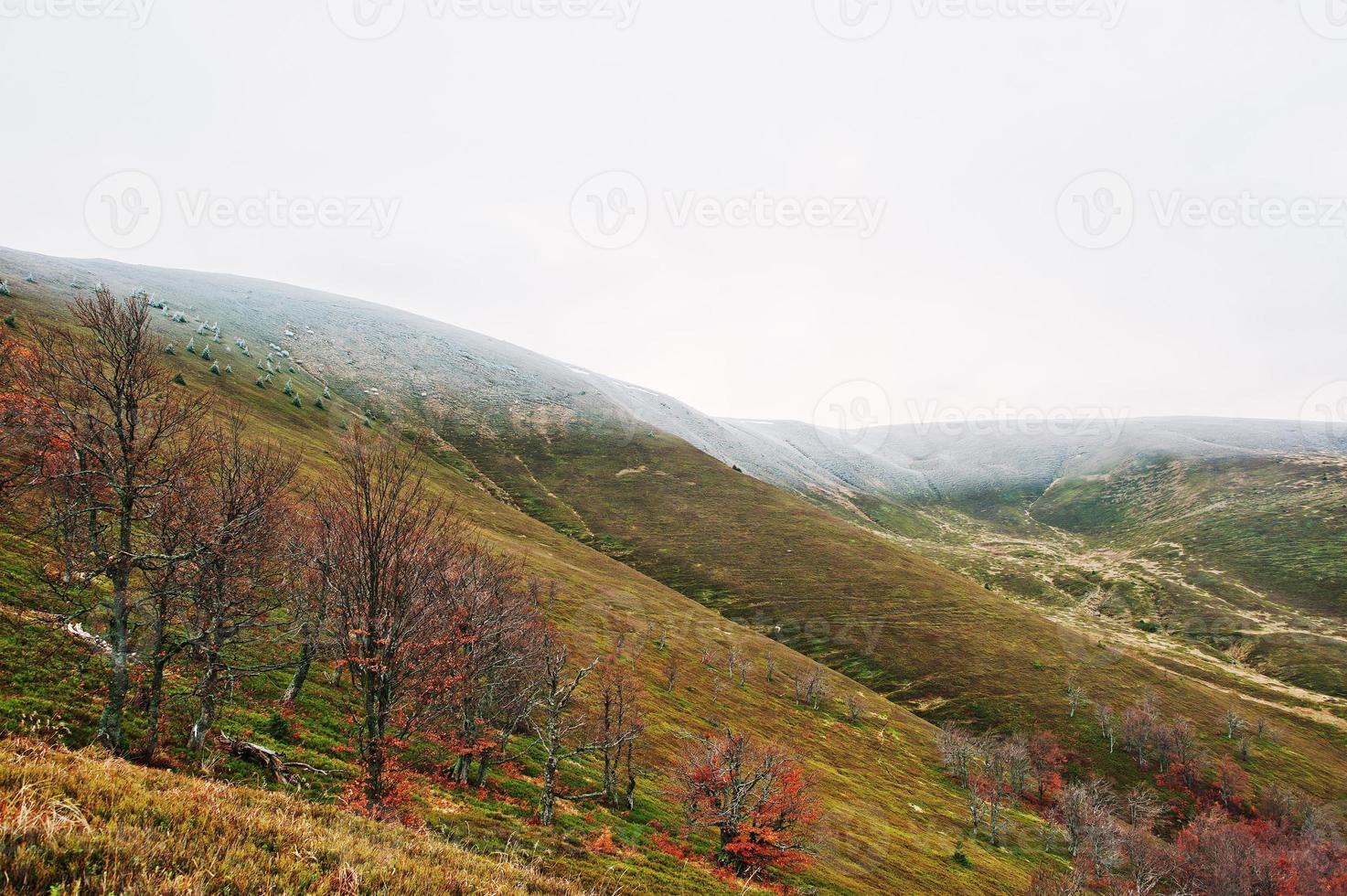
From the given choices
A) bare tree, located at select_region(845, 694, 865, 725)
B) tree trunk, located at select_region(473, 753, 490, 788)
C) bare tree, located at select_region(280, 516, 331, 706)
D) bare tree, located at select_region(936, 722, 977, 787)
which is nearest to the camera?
bare tree, located at select_region(280, 516, 331, 706)

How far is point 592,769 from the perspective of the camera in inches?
1377

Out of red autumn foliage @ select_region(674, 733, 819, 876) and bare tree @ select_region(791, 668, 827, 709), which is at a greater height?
red autumn foliage @ select_region(674, 733, 819, 876)

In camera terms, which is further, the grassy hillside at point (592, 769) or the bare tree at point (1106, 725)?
the bare tree at point (1106, 725)

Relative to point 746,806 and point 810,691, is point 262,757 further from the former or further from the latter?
point 810,691

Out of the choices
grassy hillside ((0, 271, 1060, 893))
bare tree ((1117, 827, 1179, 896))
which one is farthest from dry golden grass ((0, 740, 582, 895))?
bare tree ((1117, 827, 1179, 896))

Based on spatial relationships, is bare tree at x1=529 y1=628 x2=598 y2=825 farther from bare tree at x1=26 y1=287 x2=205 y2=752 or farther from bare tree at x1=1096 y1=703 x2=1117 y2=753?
bare tree at x1=1096 y1=703 x2=1117 y2=753

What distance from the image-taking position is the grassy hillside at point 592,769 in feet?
52.9

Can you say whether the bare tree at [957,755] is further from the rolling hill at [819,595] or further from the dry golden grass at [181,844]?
the dry golden grass at [181,844]

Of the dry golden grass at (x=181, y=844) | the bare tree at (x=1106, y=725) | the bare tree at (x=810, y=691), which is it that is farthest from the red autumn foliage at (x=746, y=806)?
the bare tree at (x=1106, y=725)

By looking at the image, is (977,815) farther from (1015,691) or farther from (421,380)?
(421,380)

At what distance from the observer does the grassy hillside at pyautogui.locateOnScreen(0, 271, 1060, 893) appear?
16.1m

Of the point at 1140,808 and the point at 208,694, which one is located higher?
the point at 208,694

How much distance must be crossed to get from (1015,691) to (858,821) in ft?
215

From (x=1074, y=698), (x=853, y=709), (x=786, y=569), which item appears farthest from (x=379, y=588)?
(x=1074, y=698)
